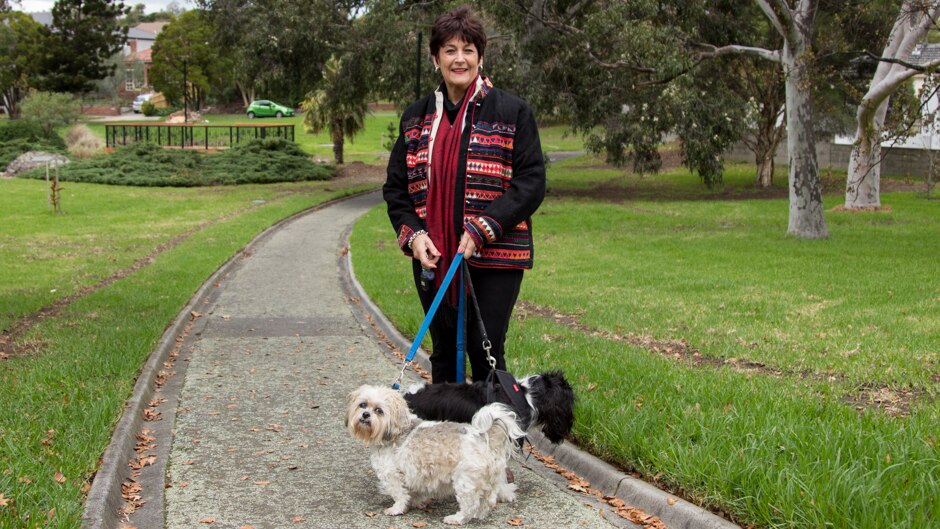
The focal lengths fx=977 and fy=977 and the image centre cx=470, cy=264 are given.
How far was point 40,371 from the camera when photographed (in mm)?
7664

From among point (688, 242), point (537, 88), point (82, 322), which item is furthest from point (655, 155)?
point (82, 322)

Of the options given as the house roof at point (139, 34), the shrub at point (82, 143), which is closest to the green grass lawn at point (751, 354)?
the shrub at point (82, 143)

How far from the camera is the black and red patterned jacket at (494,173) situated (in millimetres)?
5023

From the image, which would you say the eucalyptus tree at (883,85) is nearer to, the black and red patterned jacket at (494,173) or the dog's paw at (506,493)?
the black and red patterned jacket at (494,173)

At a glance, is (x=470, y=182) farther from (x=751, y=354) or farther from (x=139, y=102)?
(x=139, y=102)

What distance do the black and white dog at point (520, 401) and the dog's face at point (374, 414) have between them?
0.29 metres

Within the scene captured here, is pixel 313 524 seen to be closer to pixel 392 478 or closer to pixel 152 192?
pixel 392 478

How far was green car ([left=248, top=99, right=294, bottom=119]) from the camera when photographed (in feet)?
271

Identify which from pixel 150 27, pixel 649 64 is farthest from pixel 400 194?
pixel 150 27

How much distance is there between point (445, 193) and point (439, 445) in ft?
4.37

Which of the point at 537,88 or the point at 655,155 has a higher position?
the point at 537,88

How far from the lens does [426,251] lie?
5.15 meters

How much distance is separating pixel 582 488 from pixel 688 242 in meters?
14.9

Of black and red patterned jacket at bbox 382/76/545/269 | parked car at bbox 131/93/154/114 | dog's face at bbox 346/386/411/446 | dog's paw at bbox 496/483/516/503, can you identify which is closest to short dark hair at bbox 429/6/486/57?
black and red patterned jacket at bbox 382/76/545/269
